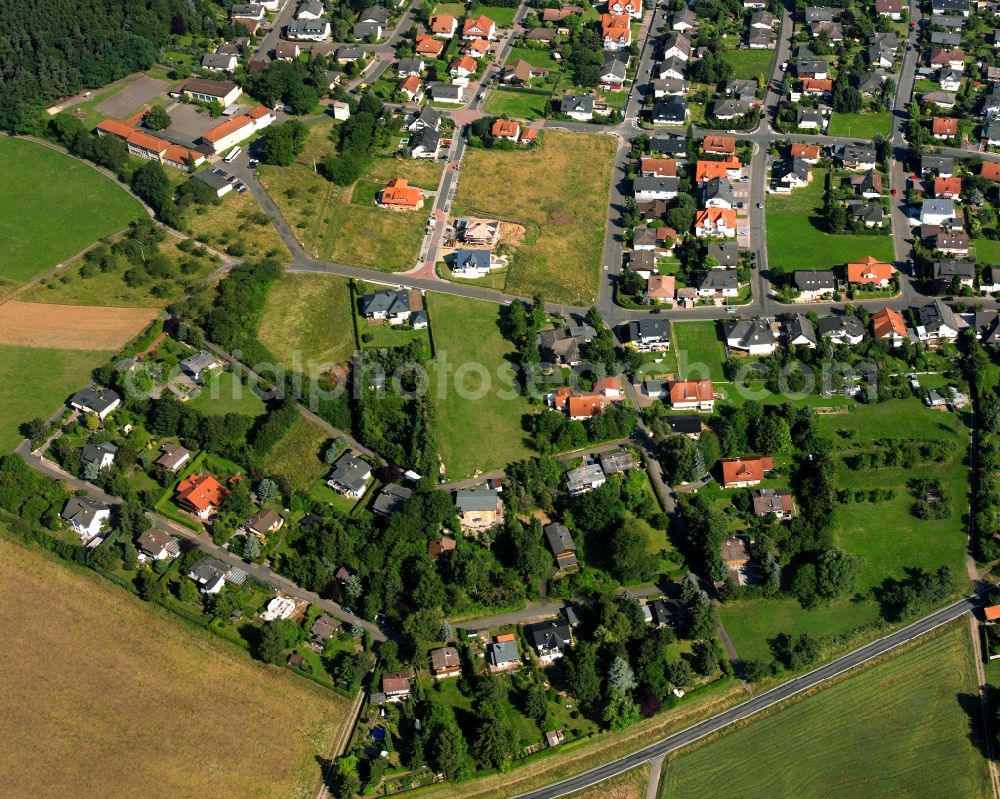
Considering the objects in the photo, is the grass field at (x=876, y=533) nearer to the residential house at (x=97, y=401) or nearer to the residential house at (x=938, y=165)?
the residential house at (x=938, y=165)

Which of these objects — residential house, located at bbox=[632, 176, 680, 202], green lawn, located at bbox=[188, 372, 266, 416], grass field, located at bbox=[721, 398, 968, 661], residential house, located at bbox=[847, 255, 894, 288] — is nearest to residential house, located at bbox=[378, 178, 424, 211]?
residential house, located at bbox=[632, 176, 680, 202]

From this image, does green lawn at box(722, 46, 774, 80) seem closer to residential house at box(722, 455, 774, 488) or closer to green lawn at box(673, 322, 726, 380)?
green lawn at box(673, 322, 726, 380)

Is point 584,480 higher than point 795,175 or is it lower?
lower

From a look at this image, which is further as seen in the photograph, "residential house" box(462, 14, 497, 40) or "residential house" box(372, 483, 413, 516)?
"residential house" box(462, 14, 497, 40)

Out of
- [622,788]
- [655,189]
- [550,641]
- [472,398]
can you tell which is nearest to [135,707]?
[550,641]

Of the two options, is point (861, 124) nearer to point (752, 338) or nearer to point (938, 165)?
point (938, 165)

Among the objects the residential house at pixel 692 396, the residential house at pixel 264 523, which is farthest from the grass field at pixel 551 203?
the residential house at pixel 264 523
